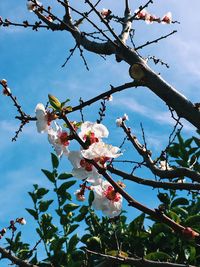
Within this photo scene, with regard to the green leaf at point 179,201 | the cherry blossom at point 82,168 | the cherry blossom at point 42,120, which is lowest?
the cherry blossom at point 82,168

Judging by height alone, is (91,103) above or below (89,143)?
above

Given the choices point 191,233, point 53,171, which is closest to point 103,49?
point 53,171

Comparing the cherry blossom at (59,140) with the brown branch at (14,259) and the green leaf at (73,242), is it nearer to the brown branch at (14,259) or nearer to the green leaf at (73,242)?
the brown branch at (14,259)

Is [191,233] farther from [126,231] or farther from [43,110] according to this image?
[126,231]

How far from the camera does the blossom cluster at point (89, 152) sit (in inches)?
76.0

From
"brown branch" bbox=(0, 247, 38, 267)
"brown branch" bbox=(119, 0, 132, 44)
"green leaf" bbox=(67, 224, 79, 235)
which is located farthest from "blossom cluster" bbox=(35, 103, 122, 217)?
"brown branch" bbox=(119, 0, 132, 44)

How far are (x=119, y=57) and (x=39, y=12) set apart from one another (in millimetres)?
1503

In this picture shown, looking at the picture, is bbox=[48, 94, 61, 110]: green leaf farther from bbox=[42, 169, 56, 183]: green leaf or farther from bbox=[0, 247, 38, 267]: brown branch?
bbox=[42, 169, 56, 183]: green leaf

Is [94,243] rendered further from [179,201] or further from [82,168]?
[82,168]

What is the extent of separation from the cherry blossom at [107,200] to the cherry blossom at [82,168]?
14 cm

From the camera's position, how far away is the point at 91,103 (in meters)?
3.24

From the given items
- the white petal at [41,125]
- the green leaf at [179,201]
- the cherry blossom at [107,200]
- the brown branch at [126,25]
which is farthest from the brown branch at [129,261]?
the brown branch at [126,25]

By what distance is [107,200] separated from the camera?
2.14m

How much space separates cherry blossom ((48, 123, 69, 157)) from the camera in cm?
211
